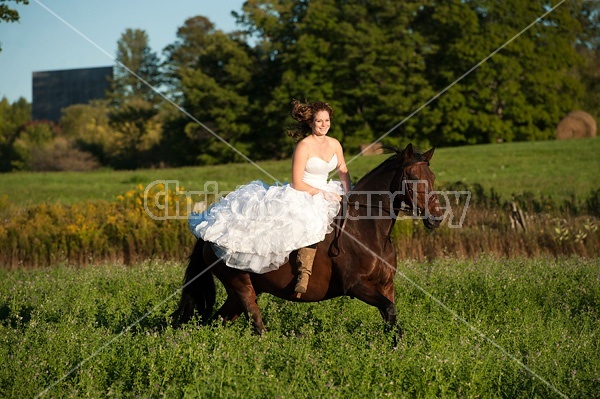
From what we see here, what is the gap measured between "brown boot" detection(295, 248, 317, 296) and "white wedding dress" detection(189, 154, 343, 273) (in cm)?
11

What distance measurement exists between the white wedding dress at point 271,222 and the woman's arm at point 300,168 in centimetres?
6

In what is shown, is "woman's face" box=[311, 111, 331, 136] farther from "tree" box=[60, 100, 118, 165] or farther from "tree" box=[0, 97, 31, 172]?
"tree" box=[60, 100, 118, 165]

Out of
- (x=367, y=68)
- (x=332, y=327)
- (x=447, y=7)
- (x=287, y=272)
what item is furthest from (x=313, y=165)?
(x=447, y=7)

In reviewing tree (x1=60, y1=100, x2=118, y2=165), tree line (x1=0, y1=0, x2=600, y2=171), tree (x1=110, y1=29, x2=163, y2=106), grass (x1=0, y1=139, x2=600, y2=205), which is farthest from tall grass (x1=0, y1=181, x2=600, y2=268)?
tree (x1=110, y1=29, x2=163, y2=106)

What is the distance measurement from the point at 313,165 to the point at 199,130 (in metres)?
53.9

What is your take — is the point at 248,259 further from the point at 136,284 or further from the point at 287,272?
the point at 136,284

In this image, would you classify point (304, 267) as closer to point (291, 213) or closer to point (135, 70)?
point (291, 213)

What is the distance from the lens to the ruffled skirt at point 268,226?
780 centimetres

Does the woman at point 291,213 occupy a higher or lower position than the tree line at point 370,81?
lower

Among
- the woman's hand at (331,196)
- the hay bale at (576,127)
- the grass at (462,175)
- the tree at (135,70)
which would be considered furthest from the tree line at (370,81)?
the woman's hand at (331,196)

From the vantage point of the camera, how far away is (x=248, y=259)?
8008 mm

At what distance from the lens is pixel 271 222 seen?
795cm

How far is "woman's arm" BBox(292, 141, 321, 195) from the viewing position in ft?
26.6

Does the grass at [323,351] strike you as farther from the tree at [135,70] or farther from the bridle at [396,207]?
the tree at [135,70]
